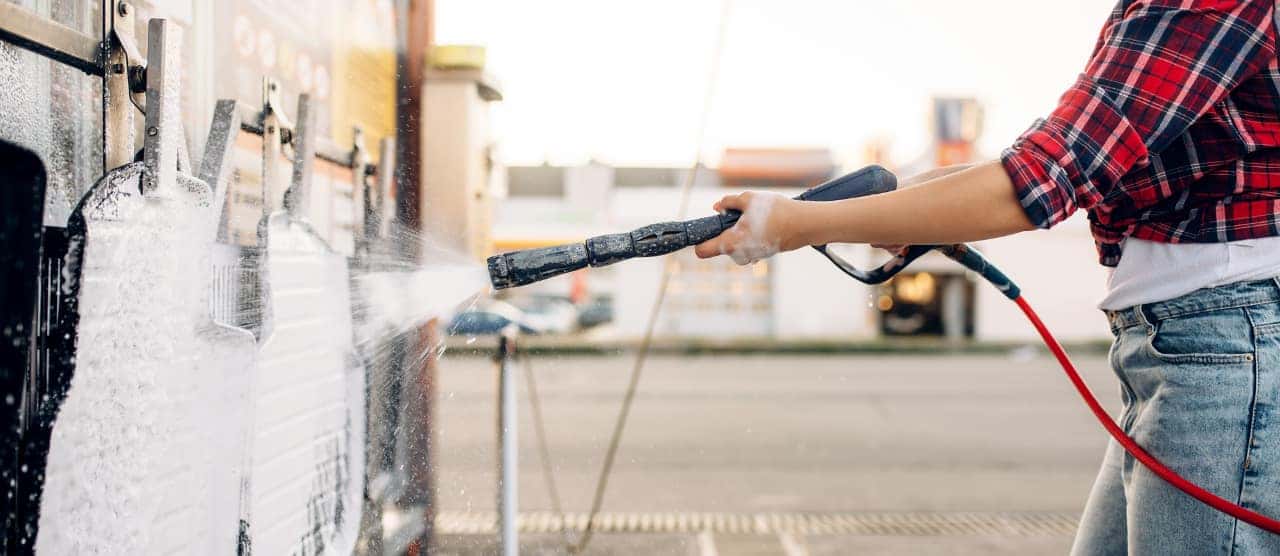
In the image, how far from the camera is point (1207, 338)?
126 centimetres

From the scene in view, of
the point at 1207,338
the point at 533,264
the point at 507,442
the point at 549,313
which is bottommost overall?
the point at 549,313

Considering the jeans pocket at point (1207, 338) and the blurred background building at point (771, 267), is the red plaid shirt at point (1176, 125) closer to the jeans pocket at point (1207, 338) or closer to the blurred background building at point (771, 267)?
the jeans pocket at point (1207, 338)

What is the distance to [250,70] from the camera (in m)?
1.90

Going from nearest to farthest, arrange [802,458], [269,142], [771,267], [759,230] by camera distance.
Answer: [759,230], [269,142], [802,458], [771,267]

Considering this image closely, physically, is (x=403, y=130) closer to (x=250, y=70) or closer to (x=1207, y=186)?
(x=250, y=70)

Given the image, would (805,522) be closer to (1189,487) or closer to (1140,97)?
(1189,487)

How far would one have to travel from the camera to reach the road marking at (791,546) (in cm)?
395

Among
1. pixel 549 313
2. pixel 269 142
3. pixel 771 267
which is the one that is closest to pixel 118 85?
pixel 269 142

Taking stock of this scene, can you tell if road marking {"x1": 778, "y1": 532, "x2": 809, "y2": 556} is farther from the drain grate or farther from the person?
the person

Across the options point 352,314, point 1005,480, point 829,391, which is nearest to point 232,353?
point 352,314

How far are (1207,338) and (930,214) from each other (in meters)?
0.42

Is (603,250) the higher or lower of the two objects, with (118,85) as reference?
lower

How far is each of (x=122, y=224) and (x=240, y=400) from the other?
0.38 metres

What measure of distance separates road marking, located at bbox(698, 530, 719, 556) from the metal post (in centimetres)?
148
